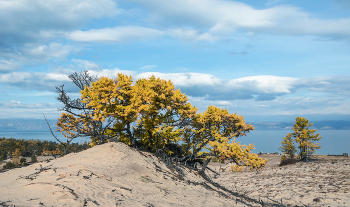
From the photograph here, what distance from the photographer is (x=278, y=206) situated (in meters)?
9.70

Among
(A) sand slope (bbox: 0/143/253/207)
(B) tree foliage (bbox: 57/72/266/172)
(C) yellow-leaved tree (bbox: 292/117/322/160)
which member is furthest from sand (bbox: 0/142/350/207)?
(C) yellow-leaved tree (bbox: 292/117/322/160)

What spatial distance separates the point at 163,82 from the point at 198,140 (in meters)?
5.41

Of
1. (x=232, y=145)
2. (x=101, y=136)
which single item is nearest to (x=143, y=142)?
(x=101, y=136)

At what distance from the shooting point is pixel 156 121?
49.5 ft

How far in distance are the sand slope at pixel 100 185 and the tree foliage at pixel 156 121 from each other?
13.7 feet

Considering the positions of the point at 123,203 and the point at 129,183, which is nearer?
the point at 123,203

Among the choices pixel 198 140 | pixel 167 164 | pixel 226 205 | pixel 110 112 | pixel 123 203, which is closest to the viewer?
pixel 123 203

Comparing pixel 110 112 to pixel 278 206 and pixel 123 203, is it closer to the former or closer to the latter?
pixel 123 203

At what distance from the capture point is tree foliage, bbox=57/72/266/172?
13.8 meters

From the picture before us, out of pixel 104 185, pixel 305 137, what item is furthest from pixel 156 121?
pixel 305 137

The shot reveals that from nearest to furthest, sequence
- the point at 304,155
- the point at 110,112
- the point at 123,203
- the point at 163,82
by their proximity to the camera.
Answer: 1. the point at 123,203
2. the point at 110,112
3. the point at 163,82
4. the point at 304,155

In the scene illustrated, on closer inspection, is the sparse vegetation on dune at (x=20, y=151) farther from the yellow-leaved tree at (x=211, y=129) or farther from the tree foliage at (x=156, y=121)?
the yellow-leaved tree at (x=211, y=129)

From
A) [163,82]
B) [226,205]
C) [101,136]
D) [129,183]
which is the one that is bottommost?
[226,205]

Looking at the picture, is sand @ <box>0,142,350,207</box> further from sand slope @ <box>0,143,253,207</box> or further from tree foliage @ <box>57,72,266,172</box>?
tree foliage @ <box>57,72,266,172</box>
